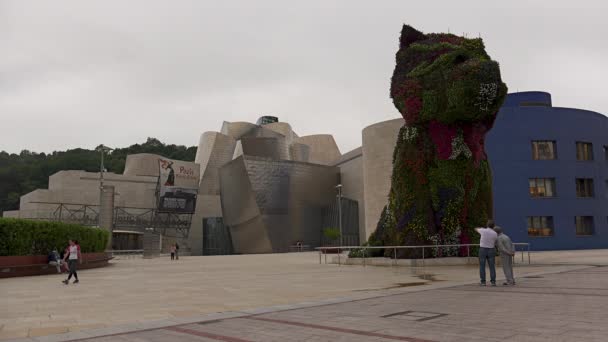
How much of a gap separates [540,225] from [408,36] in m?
22.0

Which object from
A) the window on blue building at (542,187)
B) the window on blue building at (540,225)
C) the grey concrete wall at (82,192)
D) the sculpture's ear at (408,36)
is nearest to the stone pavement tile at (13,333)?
the sculpture's ear at (408,36)

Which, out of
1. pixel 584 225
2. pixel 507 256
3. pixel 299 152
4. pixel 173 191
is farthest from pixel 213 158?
pixel 507 256

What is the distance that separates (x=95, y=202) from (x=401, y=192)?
6346cm

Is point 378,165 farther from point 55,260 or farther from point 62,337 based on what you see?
point 62,337

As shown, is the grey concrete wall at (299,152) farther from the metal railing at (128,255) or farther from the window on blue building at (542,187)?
the window on blue building at (542,187)

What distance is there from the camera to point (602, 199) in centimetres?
3734

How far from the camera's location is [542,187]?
36281 millimetres

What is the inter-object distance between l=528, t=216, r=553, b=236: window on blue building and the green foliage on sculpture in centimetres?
1846

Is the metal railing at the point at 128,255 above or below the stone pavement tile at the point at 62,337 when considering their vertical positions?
below

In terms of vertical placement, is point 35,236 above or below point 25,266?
above

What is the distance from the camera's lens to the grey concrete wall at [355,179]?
61.6 meters

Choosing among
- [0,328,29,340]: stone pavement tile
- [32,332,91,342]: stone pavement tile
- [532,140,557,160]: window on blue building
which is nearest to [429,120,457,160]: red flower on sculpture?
[32,332,91,342]: stone pavement tile

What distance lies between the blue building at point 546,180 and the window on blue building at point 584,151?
3.9 inches

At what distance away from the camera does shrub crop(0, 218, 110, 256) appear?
2005 cm
